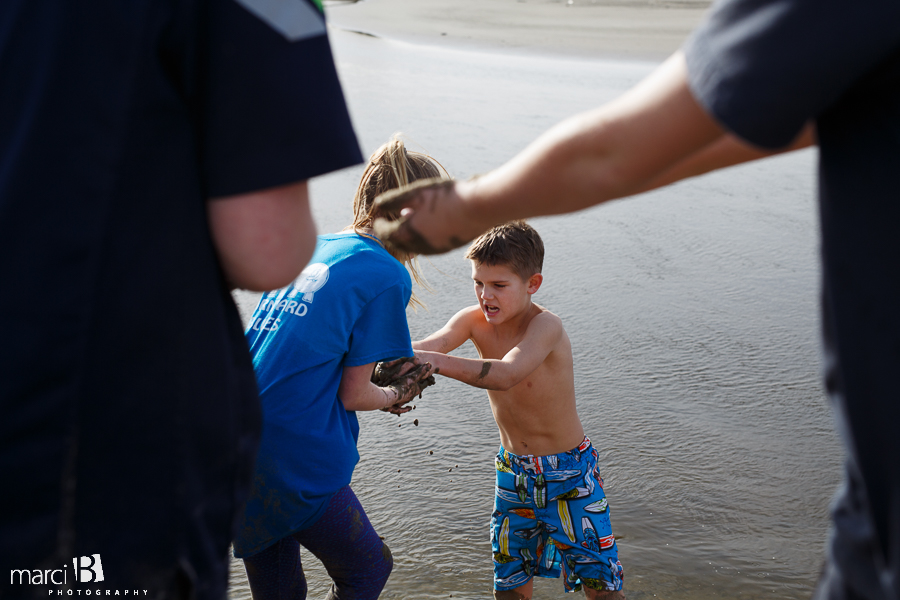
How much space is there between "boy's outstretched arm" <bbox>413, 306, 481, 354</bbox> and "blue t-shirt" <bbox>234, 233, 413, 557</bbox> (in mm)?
785

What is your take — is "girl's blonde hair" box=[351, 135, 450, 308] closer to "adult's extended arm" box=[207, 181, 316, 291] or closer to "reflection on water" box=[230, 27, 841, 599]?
"adult's extended arm" box=[207, 181, 316, 291]

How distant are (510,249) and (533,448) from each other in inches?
29.3

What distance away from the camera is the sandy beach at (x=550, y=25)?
42.8 feet

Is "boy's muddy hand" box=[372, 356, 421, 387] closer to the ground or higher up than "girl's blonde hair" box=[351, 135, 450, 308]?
closer to the ground

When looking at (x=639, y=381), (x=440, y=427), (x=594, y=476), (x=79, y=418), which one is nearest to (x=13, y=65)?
(x=79, y=418)

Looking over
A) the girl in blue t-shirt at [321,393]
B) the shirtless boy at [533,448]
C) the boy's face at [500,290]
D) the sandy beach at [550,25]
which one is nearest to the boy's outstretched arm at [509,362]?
the shirtless boy at [533,448]

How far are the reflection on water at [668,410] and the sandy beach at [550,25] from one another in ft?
21.1

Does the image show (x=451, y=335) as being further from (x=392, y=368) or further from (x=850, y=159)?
(x=850, y=159)

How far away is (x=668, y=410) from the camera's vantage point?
4004mm

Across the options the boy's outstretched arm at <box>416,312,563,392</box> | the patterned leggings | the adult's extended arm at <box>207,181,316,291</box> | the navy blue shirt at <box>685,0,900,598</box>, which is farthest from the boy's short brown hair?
the navy blue shirt at <box>685,0,900,598</box>

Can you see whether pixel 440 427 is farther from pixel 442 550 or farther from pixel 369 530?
pixel 369 530

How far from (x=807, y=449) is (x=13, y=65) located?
3.73 metres

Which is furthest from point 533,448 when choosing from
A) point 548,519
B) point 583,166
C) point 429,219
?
point 583,166

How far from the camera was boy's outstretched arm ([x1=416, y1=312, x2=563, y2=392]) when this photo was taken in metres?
2.64
